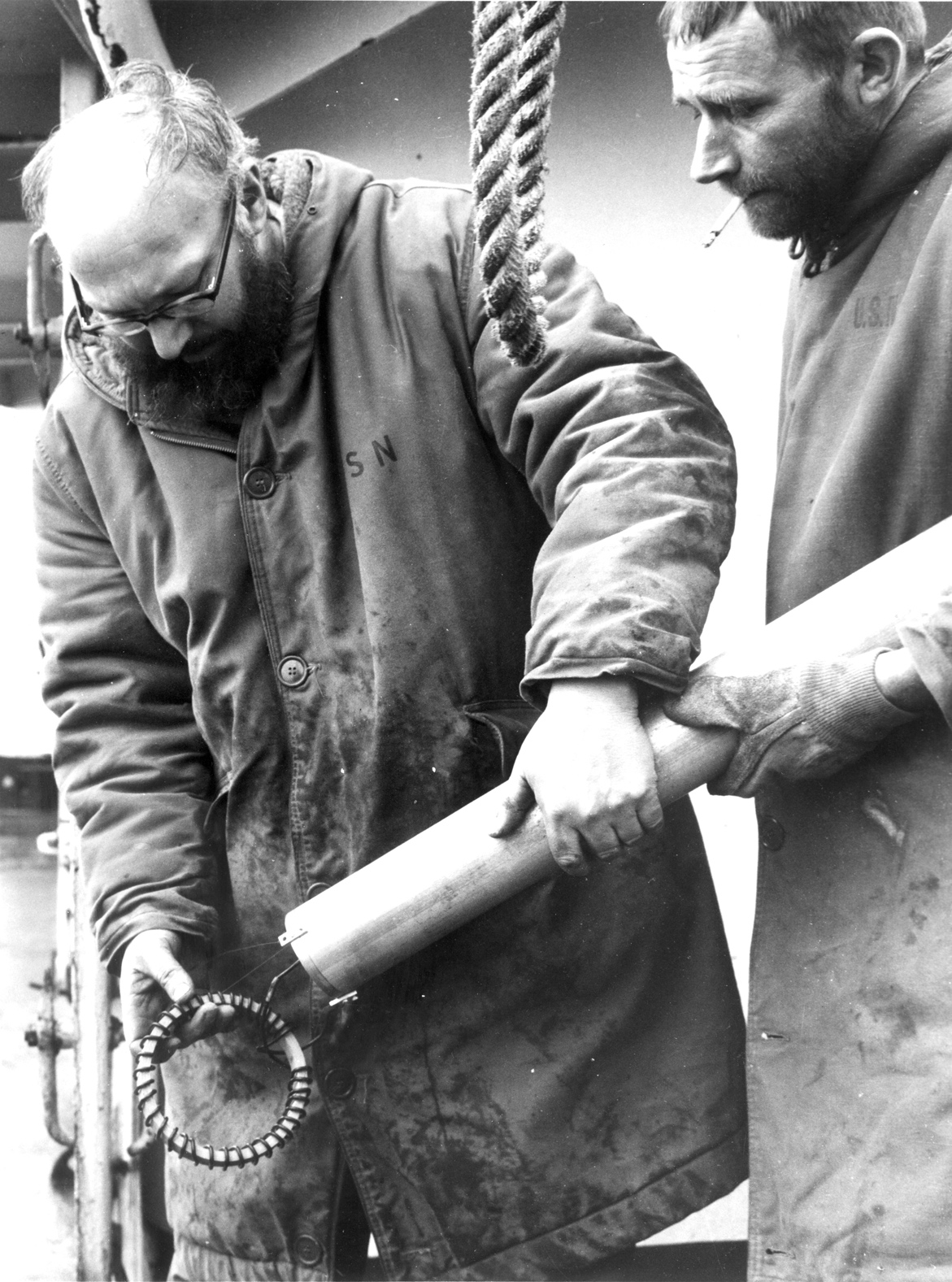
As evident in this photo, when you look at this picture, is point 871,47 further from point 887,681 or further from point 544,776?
point 544,776

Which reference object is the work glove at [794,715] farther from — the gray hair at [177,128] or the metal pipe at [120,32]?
the metal pipe at [120,32]

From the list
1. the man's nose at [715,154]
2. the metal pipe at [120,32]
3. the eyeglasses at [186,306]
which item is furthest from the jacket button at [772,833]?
the metal pipe at [120,32]

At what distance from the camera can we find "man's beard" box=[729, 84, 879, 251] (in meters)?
1.67

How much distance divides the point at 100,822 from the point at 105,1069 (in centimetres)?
91

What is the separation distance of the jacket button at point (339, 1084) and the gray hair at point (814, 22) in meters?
1.33

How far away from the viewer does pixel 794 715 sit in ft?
5.20

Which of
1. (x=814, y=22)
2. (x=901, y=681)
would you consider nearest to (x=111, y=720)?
(x=901, y=681)

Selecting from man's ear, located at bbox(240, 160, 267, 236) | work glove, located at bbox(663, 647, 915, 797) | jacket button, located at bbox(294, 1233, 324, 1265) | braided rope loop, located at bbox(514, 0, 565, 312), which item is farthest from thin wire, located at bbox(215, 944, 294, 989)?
braided rope loop, located at bbox(514, 0, 565, 312)

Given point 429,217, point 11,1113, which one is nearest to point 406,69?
point 429,217

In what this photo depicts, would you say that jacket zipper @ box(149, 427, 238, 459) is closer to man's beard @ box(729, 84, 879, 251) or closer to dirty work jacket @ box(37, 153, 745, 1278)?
dirty work jacket @ box(37, 153, 745, 1278)

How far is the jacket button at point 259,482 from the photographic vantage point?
77.1 inches

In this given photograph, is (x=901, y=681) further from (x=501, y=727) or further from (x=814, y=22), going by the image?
(x=814, y=22)

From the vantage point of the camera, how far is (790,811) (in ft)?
5.79

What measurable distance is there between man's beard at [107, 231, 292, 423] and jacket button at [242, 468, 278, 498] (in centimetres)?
8
